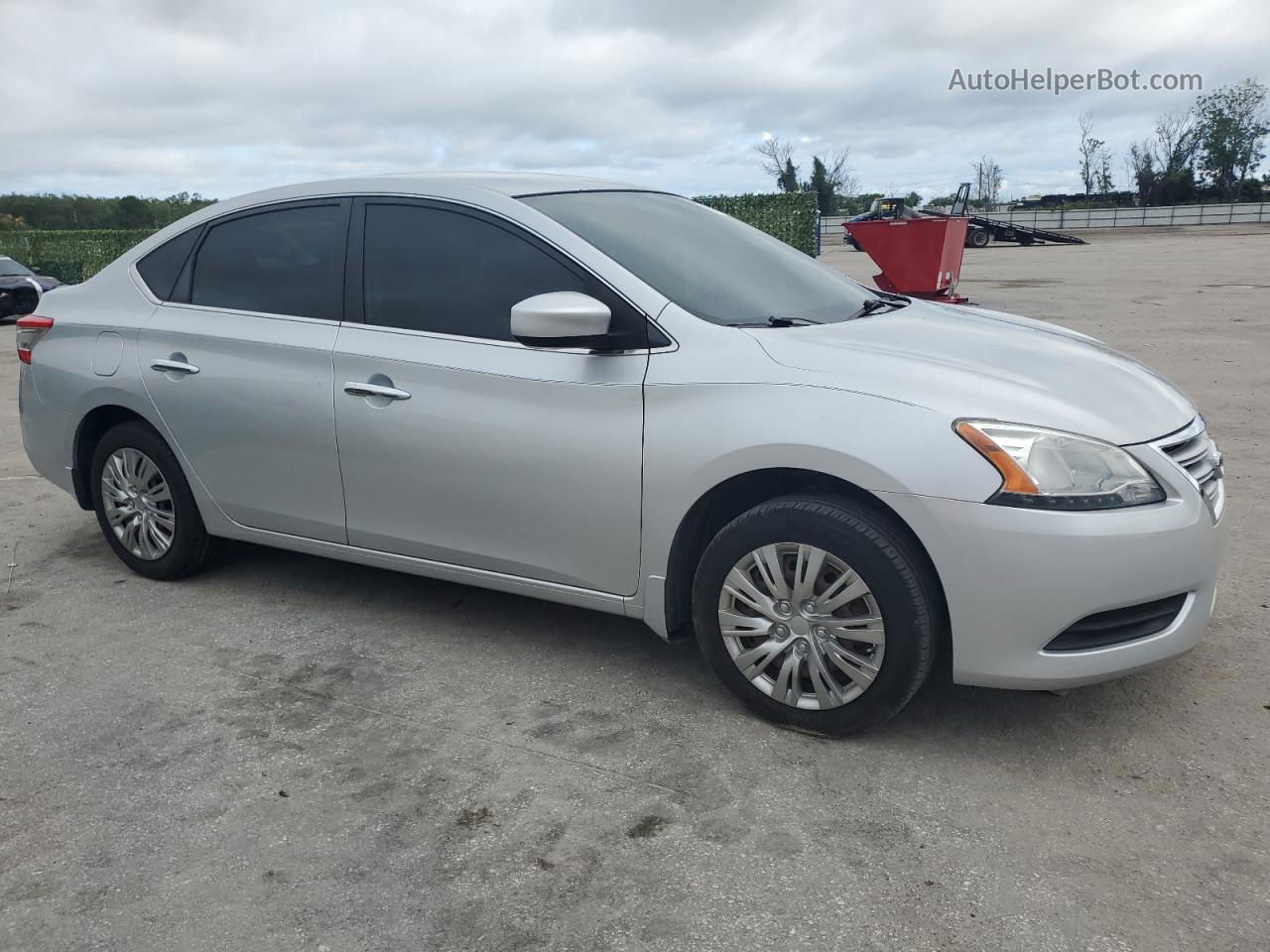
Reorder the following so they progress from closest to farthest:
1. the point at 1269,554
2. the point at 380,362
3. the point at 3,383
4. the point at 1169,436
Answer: the point at 1169,436 → the point at 380,362 → the point at 1269,554 → the point at 3,383

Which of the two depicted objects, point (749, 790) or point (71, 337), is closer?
point (749, 790)

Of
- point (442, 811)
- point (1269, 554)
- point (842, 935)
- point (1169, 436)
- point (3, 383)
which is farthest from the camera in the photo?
point (3, 383)

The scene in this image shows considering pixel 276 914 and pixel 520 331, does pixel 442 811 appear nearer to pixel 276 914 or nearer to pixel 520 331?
pixel 276 914

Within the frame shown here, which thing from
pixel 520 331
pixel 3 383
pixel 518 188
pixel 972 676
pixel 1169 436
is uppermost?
pixel 518 188

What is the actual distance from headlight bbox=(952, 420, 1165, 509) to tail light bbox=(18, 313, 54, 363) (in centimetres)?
396

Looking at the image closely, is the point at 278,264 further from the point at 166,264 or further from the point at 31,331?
the point at 31,331

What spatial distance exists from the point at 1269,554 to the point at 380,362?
375cm

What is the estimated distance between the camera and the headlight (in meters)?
2.96

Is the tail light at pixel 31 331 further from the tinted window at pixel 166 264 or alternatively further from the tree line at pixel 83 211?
the tree line at pixel 83 211

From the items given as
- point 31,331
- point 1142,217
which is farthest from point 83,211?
point 1142,217

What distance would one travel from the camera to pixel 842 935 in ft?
8.05

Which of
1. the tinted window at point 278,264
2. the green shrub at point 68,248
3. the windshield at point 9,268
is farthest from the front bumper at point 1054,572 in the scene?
the green shrub at point 68,248

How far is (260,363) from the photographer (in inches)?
167

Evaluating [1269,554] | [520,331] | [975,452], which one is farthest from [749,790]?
[1269,554]
